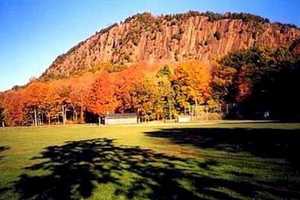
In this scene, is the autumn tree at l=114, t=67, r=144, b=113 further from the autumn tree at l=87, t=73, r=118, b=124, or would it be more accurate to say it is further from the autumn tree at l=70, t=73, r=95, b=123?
the autumn tree at l=70, t=73, r=95, b=123

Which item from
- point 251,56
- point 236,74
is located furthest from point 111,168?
point 251,56

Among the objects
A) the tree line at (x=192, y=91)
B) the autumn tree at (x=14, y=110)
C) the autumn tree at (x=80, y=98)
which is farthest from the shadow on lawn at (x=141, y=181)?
the autumn tree at (x=14, y=110)

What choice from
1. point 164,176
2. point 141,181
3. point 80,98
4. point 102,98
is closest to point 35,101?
point 80,98

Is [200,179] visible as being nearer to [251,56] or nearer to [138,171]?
[138,171]

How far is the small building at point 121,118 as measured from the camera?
10875 cm

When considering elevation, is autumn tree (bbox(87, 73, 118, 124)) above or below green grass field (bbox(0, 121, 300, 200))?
above

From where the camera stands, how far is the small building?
109 metres

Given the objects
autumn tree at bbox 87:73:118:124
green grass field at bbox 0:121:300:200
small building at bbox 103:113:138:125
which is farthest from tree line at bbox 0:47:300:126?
green grass field at bbox 0:121:300:200

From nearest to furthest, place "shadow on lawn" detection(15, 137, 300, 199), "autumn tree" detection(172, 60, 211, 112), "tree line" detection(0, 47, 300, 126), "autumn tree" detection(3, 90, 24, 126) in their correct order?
"shadow on lawn" detection(15, 137, 300, 199) < "tree line" detection(0, 47, 300, 126) < "autumn tree" detection(172, 60, 211, 112) < "autumn tree" detection(3, 90, 24, 126)

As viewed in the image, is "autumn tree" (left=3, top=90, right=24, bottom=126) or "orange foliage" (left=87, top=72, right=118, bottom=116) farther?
"autumn tree" (left=3, top=90, right=24, bottom=126)

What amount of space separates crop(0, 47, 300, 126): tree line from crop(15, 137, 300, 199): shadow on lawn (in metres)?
71.0

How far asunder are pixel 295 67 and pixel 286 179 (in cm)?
8204

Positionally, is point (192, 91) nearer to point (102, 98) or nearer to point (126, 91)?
point (126, 91)

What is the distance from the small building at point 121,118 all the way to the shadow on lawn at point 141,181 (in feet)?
272
